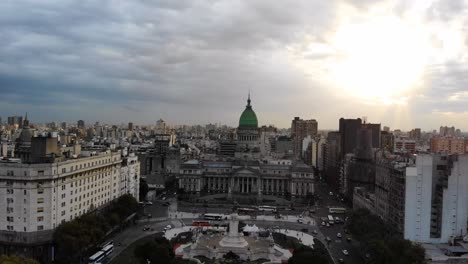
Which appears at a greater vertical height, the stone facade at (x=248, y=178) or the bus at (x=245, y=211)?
the stone facade at (x=248, y=178)

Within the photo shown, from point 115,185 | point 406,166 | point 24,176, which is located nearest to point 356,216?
point 406,166

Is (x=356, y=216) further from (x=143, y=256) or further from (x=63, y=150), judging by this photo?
(x=63, y=150)

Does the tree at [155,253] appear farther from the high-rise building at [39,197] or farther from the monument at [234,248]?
the high-rise building at [39,197]

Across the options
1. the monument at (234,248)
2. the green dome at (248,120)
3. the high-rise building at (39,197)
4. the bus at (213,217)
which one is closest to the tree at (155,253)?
the monument at (234,248)

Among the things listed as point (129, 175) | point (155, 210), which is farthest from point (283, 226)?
point (129, 175)

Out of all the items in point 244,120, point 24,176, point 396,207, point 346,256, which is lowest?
point 346,256

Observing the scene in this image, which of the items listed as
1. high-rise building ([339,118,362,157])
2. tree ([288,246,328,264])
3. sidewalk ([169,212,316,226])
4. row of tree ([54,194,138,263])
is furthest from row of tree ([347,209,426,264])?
high-rise building ([339,118,362,157])

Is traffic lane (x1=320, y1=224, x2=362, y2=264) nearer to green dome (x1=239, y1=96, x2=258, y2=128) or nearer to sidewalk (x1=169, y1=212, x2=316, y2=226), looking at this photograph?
sidewalk (x1=169, y1=212, x2=316, y2=226)
